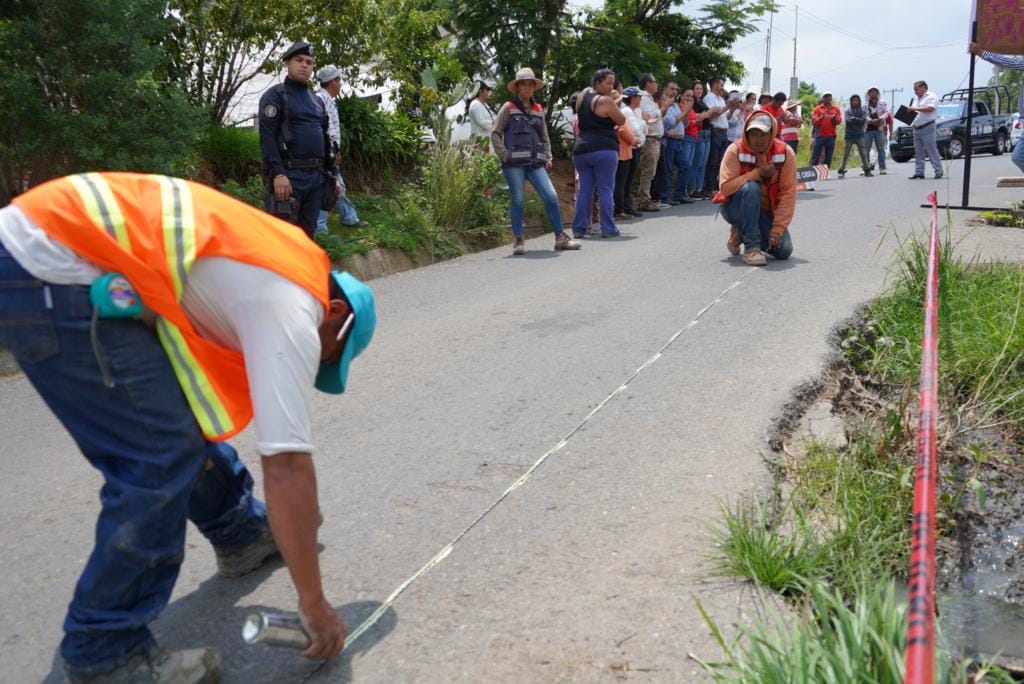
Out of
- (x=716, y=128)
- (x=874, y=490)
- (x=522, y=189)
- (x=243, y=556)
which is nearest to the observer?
(x=243, y=556)

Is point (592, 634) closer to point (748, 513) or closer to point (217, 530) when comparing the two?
point (748, 513)

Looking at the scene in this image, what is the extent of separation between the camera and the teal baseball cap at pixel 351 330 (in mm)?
2568

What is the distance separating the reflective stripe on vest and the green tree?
522cm

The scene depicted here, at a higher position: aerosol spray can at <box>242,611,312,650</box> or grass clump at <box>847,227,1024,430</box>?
grass clump at <box>847,227,1024,430</box>

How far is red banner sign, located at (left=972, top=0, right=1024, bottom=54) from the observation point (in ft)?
34.0

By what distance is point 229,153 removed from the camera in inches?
431

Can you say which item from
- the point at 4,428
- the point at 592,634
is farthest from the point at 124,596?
the point at 4,428

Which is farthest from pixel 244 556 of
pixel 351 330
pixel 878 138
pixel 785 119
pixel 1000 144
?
pixel 1000 144

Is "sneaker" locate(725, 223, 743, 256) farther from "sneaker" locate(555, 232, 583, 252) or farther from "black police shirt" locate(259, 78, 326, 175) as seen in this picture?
"black police shirt" locate(259, 78, 326, 175)

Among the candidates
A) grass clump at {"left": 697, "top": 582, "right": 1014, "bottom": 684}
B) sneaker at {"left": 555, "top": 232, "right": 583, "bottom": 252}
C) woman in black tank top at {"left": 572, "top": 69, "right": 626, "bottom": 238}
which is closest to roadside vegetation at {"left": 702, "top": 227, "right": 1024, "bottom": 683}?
grass clump at {"left": 697, "top": 582, "right": 1014, "bottom": 684}

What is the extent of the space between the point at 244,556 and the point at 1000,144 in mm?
34320

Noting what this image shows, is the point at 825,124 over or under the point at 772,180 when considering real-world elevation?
over

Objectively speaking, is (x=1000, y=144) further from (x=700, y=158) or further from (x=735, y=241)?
(x=735, y=241)

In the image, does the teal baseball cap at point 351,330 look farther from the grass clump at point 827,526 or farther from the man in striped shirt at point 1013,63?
the man in striped shirt at point 1013,63
